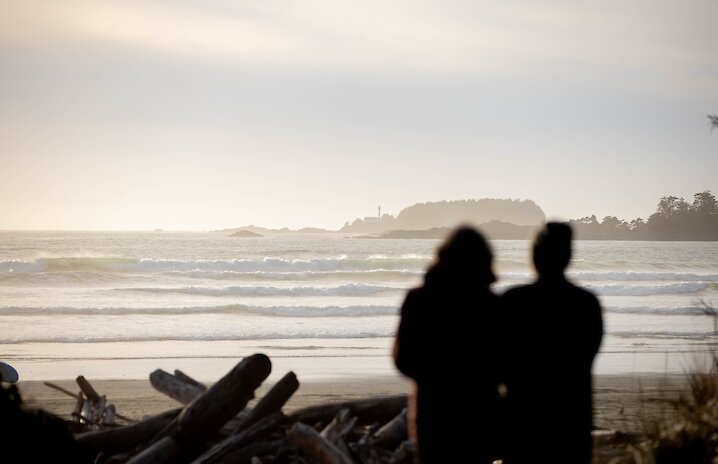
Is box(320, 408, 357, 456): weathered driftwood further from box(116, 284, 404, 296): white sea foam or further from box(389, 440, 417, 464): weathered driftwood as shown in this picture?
box(116, 284, 404, 296): white sea foam

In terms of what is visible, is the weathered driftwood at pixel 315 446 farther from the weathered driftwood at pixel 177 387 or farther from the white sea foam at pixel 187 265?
the white sea foam at pixel 187 265

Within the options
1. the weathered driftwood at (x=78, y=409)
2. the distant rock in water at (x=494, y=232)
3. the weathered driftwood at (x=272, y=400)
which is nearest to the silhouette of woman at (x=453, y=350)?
the weathered driftwood at (x=272, y=400)

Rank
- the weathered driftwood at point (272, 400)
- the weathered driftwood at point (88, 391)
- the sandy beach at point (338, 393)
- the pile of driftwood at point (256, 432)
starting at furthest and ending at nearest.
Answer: the sandy beach at point (338, 393) < the weathered driftwood at point (88, 391) < the weathered driftwood at point (272, 400) < the pile of driftwood at point (256, 432)

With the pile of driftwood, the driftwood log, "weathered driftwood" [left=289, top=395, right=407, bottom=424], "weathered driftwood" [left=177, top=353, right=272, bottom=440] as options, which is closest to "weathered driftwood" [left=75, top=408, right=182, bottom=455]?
the pile of driftwood

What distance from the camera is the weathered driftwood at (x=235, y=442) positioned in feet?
23.9

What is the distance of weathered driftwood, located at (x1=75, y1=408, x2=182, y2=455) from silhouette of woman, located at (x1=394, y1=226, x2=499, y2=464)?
165 inches

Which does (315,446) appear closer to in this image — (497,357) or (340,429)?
(340,429)

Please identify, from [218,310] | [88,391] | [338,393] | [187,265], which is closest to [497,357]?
[88,391]

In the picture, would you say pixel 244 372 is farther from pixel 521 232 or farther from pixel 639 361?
pixel 521 232

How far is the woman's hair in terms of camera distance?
421 centimetres

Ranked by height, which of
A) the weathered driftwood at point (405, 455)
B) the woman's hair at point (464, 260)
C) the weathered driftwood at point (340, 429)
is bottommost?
the weathered driftwood at point (405, 455)

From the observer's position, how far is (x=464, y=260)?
4215 mm

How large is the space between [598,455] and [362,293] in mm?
30423

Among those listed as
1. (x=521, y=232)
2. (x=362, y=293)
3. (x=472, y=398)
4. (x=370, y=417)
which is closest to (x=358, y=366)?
(x=370, y=417)
